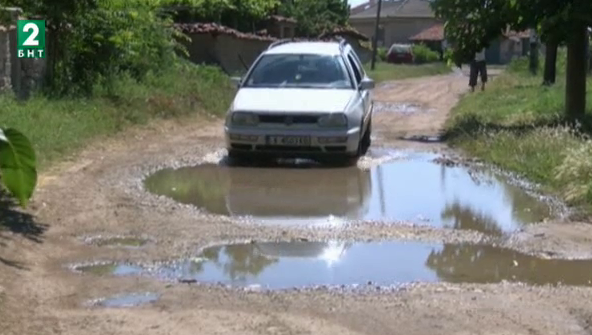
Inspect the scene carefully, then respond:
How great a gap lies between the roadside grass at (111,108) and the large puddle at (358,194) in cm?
191

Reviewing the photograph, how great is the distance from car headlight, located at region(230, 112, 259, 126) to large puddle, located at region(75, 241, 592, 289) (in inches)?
195

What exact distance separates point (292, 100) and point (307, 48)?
1.75m

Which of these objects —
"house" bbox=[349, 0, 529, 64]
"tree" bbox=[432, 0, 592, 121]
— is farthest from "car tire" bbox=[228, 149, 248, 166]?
"house" bbox=[349, 0, 529, 64]

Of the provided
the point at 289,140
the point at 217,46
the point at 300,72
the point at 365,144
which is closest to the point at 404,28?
the point at 217,46

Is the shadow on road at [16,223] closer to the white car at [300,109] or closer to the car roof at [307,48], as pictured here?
the white car at [300,109]

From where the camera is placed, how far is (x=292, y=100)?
14242 mm

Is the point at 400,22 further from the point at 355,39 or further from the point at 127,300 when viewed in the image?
the point at 127,300

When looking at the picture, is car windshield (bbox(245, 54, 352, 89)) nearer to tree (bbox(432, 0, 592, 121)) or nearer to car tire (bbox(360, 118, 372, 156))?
car tire (bbox(360, 118, 372, 156))

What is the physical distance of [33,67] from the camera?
17359mm

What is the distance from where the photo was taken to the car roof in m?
15.5

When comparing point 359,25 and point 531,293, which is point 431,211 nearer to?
point 531,293

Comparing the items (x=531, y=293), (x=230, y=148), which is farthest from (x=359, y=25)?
(x=531, y=293)

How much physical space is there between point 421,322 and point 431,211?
4331 millimetres

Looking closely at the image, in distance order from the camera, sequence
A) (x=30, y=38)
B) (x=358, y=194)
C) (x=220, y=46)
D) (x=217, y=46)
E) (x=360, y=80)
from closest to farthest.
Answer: (x=358, y=194) < (x=360, y=80) < (x=30, y=38) < (x=217, y=46) < (x=220, y=46)
